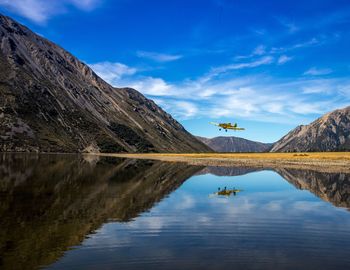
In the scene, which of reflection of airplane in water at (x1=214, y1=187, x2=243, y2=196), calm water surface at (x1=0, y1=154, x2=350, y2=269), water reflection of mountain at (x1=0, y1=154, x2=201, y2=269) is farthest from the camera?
reflection of airplane in water at (x1=214, y1=187, x2=243, y2=196)

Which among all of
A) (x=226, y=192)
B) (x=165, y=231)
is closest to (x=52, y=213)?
(x=165, y=231)

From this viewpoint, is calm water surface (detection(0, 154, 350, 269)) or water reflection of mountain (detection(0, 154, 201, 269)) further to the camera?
water reflection of mountain (detection(0, 154, 201, 269))

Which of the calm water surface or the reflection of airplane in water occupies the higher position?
the reflection of airplane in water

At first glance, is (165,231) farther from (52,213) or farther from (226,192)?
(226,192)

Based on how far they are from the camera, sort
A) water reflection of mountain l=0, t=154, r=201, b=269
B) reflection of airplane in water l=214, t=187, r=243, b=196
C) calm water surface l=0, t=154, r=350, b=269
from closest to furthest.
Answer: calm water surface l=0, t=154, r=350, b=269
water reflection of mountain l=0, t=154, r=201, b=269
reflection of airplane in water l=214, t=187, r=243, b=196

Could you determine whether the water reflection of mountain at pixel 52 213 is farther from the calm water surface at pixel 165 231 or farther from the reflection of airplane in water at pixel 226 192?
the reflection of airplane in water at pixel 226 192

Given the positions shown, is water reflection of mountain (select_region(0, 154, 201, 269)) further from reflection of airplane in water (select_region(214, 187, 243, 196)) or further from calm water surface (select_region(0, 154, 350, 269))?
reflection of airplane in water (select_region(214, 187, 243, 196))

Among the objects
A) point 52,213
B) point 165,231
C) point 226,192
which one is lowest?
point 165,231

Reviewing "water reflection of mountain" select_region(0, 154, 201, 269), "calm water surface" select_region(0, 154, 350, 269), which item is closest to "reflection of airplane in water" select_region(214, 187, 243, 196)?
"calm water surface" select_region(0, 154, 350, 269)

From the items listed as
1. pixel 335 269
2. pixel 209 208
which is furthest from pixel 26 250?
pixel 209 208

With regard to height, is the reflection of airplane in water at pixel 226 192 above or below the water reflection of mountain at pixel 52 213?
above

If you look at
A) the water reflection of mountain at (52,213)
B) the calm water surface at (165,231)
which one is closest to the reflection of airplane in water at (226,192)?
the calm water surface at (165,231)
